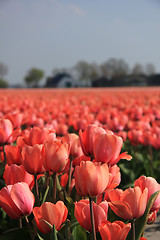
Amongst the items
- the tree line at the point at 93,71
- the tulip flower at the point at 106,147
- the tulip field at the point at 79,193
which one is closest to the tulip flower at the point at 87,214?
the tulip field at the point at 79,193

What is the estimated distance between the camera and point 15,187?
3.70 feet

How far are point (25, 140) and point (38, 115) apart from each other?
8.49ft

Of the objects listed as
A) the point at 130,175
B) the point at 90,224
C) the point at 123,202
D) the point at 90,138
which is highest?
the point at 90,138

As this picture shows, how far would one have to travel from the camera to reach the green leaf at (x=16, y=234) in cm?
136

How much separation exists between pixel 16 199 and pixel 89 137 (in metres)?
0.49

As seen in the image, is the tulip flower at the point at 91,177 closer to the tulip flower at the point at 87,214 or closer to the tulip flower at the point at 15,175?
the tulip flower at the point at 87,214

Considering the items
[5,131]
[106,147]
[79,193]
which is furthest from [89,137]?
[5,131]

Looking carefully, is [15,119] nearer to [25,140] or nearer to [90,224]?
[25,140]

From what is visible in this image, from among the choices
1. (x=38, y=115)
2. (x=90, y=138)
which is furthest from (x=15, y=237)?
(x=38, y=115)

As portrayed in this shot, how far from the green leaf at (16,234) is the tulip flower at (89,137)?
1.53 ft

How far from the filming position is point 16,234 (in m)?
1.37

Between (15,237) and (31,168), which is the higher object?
(31,168)

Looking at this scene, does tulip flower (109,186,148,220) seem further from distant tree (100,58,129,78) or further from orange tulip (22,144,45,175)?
distant tree (100,58,129,78)

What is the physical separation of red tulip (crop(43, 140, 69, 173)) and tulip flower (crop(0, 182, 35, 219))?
0.22 metres
